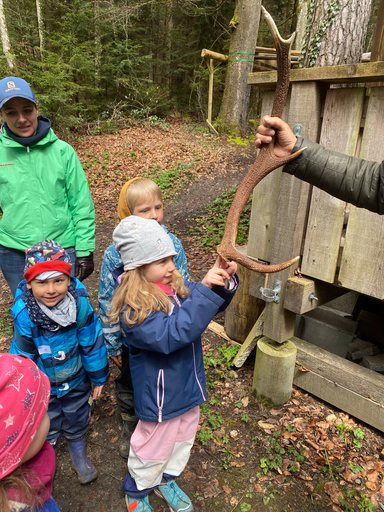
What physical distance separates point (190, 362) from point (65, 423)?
1216 millimetres

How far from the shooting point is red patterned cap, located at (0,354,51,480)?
3.66 feet

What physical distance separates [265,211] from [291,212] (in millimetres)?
387

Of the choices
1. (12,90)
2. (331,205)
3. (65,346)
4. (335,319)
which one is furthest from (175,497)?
(12,90)

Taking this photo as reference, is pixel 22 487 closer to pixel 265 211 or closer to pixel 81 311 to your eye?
pixel 81 311

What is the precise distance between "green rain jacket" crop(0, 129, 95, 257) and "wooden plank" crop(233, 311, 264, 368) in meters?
1.88

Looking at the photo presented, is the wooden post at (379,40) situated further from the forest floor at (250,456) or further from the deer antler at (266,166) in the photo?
the forest floor at (250,456)

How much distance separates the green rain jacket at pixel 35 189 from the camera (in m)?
2.80

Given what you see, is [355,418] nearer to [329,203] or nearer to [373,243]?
[373,243]

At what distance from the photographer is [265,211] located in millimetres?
3188

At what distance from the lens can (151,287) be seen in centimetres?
193

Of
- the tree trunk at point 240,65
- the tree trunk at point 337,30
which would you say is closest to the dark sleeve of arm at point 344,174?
the tree trunk at point 337,30

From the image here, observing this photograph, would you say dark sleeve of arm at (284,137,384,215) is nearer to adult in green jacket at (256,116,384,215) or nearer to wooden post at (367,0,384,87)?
adult in green jacket at (256,116,384,215)

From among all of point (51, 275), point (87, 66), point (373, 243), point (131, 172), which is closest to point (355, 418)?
point (373, 243)

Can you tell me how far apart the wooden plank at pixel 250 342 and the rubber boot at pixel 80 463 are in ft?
5.67
